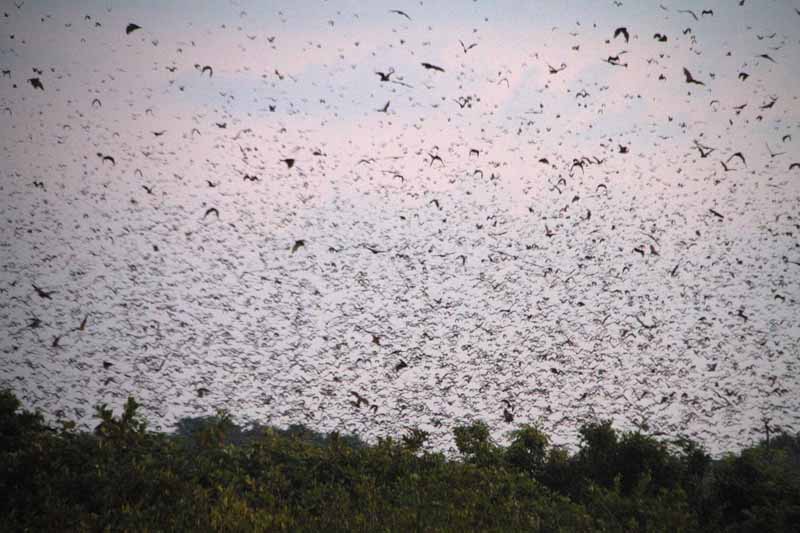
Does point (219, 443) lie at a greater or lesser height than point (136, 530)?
greater

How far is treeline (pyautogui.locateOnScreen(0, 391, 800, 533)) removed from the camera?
11023mm

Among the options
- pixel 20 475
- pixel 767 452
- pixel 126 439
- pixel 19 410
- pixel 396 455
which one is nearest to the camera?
pixel 20 475

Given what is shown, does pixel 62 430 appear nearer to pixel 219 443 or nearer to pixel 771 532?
pixel 219 443

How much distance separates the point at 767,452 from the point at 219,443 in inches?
674

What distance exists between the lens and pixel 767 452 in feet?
65.0

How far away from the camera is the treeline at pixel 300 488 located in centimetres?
1102

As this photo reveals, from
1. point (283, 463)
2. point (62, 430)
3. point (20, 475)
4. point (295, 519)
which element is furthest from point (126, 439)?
point (295, 519)

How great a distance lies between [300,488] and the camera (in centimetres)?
1405

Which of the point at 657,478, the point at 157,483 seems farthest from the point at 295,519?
the point at 657,478

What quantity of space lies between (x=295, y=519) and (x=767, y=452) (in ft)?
52.7

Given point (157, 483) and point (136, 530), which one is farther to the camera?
point (157, 483)

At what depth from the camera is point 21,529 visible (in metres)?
10.1

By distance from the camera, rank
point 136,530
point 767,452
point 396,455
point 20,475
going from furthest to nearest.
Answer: point 767,452, point 396,455, point 20,475, point 136,530

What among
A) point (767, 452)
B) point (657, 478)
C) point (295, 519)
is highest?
point (767, 452)
